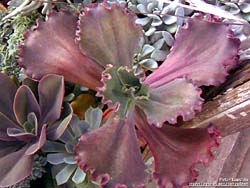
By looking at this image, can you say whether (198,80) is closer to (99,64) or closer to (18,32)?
(99,64)

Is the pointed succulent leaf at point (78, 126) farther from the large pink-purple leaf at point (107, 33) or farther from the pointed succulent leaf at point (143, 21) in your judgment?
the pointed succulent leaf at point (143, 21)

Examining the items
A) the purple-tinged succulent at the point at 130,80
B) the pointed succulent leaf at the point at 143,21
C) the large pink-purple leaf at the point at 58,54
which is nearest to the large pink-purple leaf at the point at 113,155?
the purple-tinged succulent at the point at 130,80

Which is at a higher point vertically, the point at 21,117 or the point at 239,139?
the point at 21,117

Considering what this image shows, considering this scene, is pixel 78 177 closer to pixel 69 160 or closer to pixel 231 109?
pixel 69 160

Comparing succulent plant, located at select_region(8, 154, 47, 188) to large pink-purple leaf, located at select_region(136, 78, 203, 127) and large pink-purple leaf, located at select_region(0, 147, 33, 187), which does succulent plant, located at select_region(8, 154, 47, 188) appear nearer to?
large pink-purple leaf, located at select_region(0, 147, 33, 187)

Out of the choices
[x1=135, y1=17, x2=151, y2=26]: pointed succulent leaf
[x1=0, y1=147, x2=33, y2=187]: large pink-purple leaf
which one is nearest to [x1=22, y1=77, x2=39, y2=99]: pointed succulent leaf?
[x1=0, y1=147, x2=33, y2=187]: large pink-purple leaf

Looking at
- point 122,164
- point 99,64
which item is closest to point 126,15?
point 99,64
